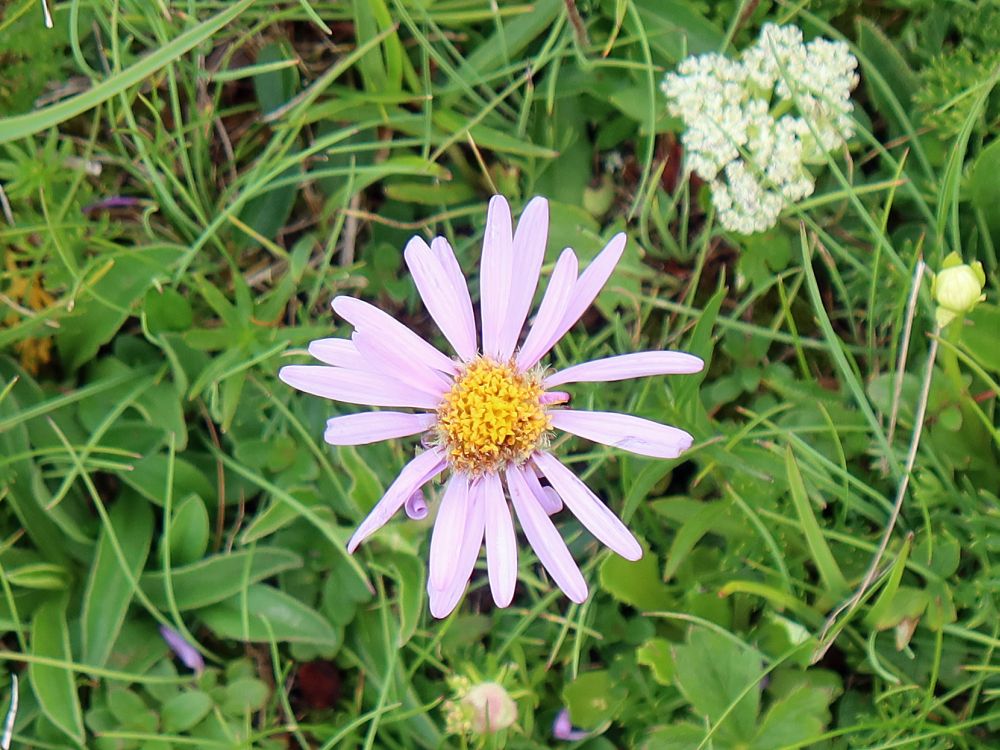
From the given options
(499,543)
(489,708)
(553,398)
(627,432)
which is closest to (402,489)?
(499,543)

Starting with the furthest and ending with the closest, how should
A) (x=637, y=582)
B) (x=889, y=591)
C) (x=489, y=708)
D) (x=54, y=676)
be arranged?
(x=54, y=676) → (x=637, y=582) → (x=489, y=708) → (x=889, y=591)

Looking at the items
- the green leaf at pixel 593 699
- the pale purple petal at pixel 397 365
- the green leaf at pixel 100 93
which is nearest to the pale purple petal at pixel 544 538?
the pale purple petal at pixel 397 365

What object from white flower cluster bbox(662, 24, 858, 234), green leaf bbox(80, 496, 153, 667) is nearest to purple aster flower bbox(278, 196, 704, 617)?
white flower cluster bbox(662, 24, 858, 234)

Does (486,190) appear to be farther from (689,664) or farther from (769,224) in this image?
(689,664)

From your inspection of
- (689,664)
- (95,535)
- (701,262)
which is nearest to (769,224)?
(701,262)

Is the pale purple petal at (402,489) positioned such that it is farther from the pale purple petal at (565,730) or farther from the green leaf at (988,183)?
the green leaf at (988,183)

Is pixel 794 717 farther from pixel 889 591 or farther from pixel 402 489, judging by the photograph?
pixel 402 489
